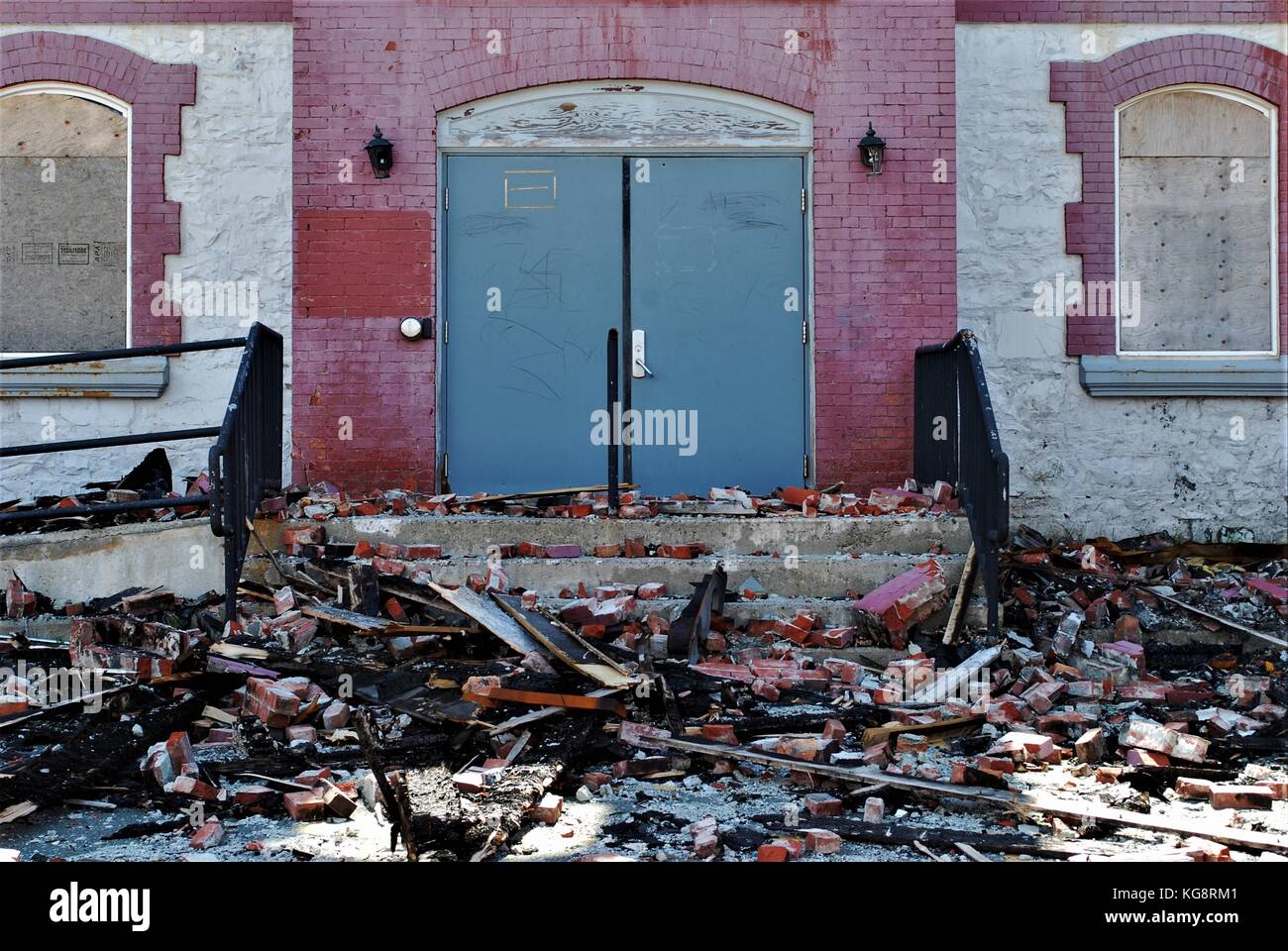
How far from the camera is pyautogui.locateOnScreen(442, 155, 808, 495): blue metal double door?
8.02 meters

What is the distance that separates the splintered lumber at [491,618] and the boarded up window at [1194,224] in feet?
17.1

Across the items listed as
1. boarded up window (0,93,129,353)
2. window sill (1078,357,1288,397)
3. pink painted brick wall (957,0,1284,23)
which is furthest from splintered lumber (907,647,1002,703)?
boarded up window (0,93,129,353)

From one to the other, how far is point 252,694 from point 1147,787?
3.32m

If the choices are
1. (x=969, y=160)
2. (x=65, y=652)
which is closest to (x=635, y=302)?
(x=969, y=160)

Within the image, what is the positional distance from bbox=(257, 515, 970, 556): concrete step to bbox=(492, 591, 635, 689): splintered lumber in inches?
32.1

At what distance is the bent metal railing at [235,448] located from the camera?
5840 millimetres

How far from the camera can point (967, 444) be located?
6.47 meters

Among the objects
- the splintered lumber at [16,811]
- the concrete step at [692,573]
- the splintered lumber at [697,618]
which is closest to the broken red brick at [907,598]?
the concrete step at [692,573]

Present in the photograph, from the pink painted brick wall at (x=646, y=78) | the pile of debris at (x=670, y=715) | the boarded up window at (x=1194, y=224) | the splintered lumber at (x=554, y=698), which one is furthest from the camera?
the boarded up window at (x=1194, y=224)

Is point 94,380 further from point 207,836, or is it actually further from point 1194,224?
point 1194,224

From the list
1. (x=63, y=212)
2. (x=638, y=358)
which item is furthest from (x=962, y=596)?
(x=63, y=212)

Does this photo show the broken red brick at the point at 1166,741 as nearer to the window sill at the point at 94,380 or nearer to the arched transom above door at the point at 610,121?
the arched transom above door at the point at 610,121

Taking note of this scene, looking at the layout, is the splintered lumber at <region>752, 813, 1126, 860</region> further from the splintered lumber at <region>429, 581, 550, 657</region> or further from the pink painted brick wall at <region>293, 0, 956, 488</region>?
the pink painted brick wall at <region>293, 0, 956, 488</region>

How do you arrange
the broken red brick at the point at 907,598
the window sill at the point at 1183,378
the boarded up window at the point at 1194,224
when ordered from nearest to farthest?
the broken red brick at the point at 907,598, the window sill at the point at 1183,378, the boarded up window at the point at 1194,224
